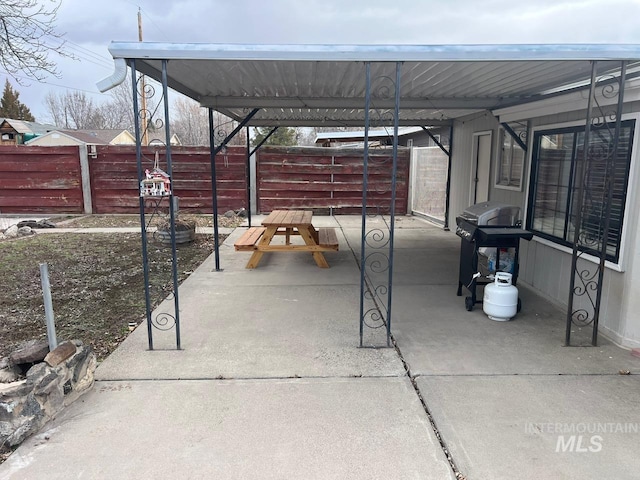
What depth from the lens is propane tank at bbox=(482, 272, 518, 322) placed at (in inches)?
159

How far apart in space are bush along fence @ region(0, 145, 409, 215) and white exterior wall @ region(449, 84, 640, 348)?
4.53 meters

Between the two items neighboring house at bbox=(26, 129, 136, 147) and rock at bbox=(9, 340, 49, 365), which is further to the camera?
neighboring house at bbox=(26, 129, 136, 147)

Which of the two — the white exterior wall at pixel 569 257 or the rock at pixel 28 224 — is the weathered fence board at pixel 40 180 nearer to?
the rock at pixel 28 224

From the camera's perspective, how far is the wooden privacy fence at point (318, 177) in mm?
10953

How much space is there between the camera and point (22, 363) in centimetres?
267

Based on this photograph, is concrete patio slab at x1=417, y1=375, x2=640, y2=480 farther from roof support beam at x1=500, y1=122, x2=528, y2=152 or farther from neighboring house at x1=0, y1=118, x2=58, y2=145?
neighboring house at x1=0, y1=118, x2=58, y2=145

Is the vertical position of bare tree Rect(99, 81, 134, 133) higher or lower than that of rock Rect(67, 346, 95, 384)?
higher

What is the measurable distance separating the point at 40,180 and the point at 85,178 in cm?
108

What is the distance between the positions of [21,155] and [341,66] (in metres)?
10.1

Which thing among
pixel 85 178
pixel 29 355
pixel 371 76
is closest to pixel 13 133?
pixel 85 178

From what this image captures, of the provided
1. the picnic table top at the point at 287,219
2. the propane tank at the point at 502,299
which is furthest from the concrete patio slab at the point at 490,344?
the picnic table top at the point at 287,219

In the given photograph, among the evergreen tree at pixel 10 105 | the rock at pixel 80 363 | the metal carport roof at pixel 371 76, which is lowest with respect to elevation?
the rock at pixel 80 363

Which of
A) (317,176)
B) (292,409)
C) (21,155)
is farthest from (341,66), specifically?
(21,155)

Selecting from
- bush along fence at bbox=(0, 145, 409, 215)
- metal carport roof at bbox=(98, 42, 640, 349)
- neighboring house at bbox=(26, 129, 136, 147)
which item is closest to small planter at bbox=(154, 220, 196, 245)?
metal carport roof at bbox=(98, 42, 640, 349)
